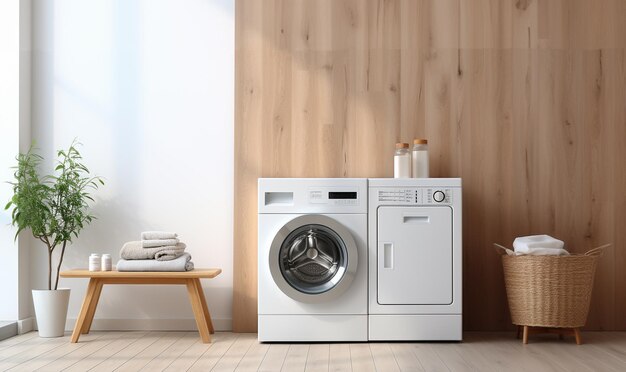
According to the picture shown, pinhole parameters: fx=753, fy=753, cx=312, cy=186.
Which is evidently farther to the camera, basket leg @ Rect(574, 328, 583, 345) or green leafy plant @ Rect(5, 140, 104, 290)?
green leafy plant @ Rect(5, 140, 104, 290)

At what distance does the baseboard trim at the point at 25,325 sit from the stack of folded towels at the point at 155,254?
0.72m

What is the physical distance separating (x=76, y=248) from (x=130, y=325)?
1.71 ft

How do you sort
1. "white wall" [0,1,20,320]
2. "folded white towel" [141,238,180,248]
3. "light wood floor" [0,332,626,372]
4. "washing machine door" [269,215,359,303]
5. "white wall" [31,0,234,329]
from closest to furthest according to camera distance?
"light wood floor" [0,332,626,372] → "washing machine door" [269,215,359,303] → "folded white towel" [141,238,180,248] → "white wall" [0,1,20,320] → "white wall" [31,0,234,329]

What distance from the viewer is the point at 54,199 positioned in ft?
13.8

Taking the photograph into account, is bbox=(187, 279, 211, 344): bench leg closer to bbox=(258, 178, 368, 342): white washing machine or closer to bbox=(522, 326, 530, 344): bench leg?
bbox=(258, 178, 368, 342): white washing machine

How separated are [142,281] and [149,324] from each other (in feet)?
1.44

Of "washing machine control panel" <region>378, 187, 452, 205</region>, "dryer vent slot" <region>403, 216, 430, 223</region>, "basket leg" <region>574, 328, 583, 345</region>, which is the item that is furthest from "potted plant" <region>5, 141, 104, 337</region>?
"basket leg" <region>574, 328, 583, 345</region>

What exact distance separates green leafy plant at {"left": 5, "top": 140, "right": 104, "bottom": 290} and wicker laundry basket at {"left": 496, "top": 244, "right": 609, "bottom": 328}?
2306 millimetres

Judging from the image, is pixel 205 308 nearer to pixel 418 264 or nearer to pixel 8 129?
pixel 418 264

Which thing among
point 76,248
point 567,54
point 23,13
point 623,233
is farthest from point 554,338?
point 23,13

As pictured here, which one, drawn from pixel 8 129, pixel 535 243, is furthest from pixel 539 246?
pixel 8 129

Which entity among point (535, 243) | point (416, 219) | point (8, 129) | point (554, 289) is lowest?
point (554, 289)

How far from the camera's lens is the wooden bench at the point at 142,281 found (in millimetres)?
3715

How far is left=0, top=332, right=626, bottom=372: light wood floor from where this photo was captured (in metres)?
3.17
